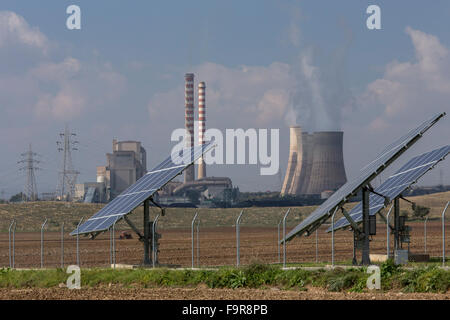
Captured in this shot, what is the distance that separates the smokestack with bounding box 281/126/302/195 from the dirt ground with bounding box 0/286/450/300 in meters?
124

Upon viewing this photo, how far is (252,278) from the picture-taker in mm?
21844

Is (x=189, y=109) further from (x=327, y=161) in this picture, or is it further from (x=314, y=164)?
(x=327, y=161)

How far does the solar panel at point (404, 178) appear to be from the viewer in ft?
91.9

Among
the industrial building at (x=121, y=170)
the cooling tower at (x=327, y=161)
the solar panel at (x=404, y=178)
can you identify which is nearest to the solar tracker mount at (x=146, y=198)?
the solar panel at (x=404, y=178)

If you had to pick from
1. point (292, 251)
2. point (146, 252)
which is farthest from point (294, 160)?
point (146, 252)

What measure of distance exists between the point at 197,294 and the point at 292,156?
133 meters

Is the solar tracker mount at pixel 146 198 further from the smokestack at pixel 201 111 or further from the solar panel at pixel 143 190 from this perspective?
the smokestack at pixel 201 111

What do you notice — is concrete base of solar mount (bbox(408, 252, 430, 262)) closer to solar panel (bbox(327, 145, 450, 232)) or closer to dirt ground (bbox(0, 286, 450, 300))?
solar panel (bbox(327, 145, 450, 232))

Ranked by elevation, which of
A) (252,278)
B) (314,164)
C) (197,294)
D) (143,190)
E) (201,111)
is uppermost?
(201,111)

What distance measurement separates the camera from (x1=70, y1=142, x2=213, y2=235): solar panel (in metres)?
26.8

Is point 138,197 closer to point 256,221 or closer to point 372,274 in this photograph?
point 372,274

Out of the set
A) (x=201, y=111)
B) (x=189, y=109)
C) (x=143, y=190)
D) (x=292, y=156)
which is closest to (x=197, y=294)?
(x=143, y=190)

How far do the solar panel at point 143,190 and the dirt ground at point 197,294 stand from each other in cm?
525

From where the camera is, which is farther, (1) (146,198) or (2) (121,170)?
(2) (121,170)
